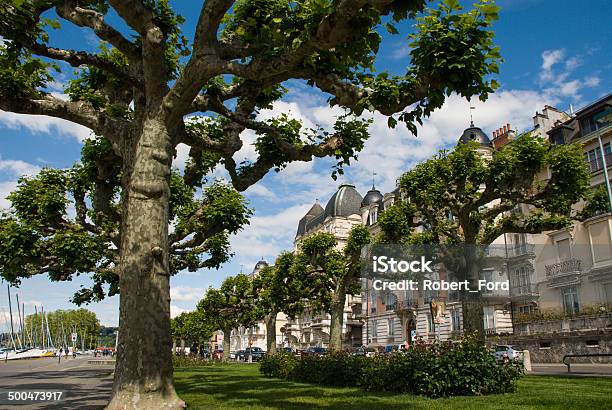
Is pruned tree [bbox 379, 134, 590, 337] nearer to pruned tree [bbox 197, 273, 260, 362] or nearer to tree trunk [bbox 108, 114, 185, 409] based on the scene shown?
tree trunk [bbox 108, 114, 185, 409]

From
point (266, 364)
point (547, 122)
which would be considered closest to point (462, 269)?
point (266, 364)

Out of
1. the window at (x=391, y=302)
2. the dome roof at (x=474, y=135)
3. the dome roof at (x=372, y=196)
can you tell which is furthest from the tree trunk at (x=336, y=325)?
the dome roof at (x=372, y=196)

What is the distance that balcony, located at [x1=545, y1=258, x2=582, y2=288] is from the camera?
35.6m

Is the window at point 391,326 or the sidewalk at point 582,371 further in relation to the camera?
the window at point 391,326

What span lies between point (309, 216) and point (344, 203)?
1761 centimetres

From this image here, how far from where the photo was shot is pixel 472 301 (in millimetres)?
18844

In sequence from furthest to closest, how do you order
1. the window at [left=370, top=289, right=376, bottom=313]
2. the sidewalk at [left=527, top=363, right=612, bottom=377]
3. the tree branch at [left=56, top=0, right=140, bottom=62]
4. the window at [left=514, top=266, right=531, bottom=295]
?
the window at [left=370, top=289, right=376, bottom=313] → the window at [left=514, top=266, right=531, bottom=295] → the sidewalk at [left=527, top=363, right=612, bottom=377] → the tree branch at [left=56, top=0, right=140, bottom=62]

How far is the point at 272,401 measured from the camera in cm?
1148

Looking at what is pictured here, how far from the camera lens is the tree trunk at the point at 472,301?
18.3 metres

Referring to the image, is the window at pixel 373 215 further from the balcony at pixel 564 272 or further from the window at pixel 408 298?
the balcony at pixel 564 272

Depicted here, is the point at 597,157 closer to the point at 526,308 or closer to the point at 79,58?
the point at 526,308

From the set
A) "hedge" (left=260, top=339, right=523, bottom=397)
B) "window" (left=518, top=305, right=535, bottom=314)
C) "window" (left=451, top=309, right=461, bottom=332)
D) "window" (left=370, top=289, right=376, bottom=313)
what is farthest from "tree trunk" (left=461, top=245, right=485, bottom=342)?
"window" (left=370, top=289, right=376, bottom=313)

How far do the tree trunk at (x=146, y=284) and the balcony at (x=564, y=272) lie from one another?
34925 mm

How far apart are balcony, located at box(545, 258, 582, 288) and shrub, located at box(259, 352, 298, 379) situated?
23.4 meters
